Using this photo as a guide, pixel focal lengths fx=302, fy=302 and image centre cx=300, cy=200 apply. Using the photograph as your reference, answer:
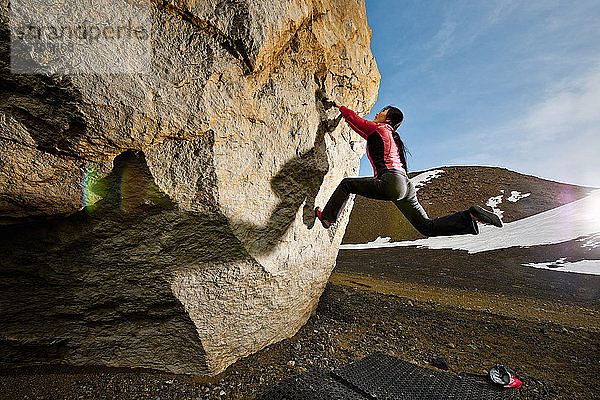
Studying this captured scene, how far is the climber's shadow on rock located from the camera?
3.24 meters

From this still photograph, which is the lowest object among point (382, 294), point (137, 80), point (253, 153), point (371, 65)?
point (382, 294)

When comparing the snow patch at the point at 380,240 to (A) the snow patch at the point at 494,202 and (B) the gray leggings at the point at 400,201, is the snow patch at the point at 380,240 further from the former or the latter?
(B) the gray leggings at the point at 400,201

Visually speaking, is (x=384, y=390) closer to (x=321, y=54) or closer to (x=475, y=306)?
(x=321, y=54)

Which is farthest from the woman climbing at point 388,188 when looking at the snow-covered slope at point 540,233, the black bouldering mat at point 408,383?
the snow-covered slope at point 540,233

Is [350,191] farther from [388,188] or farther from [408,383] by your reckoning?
[408,383]

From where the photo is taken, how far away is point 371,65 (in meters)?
4.81

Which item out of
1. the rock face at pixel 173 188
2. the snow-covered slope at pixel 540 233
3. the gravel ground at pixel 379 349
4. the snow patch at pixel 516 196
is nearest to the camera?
the rock face at pixel 173 188

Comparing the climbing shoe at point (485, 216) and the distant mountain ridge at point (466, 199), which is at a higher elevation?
the distant mountain ridge at point (466, 199)

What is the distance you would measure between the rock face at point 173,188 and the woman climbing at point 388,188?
32cm

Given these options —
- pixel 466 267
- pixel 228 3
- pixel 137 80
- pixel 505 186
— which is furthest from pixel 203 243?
pixel 505 186

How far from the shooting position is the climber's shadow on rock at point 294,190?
324 centimetres

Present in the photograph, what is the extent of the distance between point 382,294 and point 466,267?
8.08 meters

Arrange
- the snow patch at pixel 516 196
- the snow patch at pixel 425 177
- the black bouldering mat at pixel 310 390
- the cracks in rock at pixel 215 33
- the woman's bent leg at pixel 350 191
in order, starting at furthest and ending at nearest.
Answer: the snow patch at pixel 425 177, the snow patch at pixel 516 196, the woman's bent leg at pixel 350 191, the black bouldering mat at pixel 310 390, the cracks in rock at pixel 215 33

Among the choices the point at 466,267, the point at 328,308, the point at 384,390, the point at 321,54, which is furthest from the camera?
the point at 466,267
